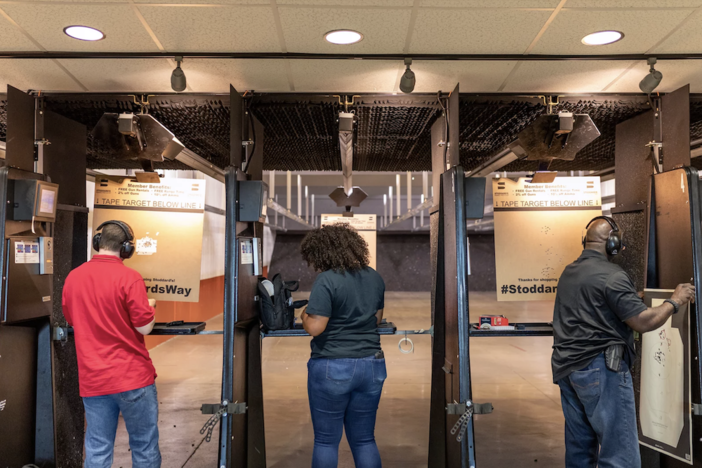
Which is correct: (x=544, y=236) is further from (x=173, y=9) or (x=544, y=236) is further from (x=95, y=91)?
(x=95, y=91)

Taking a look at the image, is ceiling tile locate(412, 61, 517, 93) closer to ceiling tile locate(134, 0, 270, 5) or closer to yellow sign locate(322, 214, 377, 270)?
ceiling tile locate(134, 0, 270, 5)

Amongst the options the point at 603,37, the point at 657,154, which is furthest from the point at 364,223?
the point at 603,37

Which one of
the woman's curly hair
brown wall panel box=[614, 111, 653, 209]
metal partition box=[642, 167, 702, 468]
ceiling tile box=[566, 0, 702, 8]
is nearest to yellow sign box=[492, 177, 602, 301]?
brown wall panel box=[614, 111, 653, 209]

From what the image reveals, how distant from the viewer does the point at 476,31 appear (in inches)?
87.7

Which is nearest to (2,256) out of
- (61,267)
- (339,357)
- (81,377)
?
(61,267)

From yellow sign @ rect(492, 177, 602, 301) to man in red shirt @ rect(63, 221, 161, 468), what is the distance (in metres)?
2.12

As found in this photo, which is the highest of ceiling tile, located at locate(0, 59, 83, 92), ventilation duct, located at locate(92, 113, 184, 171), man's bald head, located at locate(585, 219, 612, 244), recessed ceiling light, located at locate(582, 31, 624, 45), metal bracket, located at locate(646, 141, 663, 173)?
recessed ceiling light, located at locate(582, 31, 624, 45)

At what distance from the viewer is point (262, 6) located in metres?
1.99

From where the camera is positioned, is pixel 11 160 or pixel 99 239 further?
pixel 11 160

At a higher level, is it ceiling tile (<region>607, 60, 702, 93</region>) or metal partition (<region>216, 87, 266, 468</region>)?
ceiling tile (<region>607, 60, 702, 93</region>)

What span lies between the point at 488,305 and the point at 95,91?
40.3 ft

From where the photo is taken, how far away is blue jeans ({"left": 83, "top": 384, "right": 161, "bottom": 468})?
2.18m

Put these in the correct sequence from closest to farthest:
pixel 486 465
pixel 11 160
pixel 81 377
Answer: pixel 81 377 → pixel 11 160 → pixel 486 465

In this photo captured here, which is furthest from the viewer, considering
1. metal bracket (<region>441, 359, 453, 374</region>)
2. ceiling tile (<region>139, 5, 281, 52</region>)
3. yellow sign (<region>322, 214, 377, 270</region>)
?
yellow sign (<region>322, 214, 377, 270</region>)
